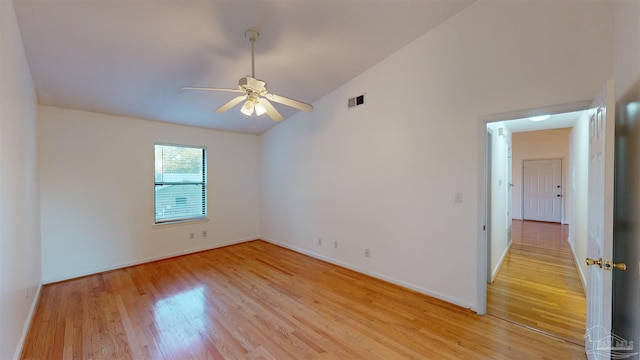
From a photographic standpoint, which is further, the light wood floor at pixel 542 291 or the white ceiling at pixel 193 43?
the light wood floor at pixel 542 291

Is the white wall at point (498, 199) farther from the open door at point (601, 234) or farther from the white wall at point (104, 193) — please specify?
the white wall at point (104, 193)

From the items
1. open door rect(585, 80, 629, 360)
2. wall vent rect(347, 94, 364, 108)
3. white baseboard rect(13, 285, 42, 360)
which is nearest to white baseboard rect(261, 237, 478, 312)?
open door rect(585, 80, 629, 360)

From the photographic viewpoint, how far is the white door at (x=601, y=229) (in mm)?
1493

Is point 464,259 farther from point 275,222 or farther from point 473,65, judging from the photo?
point 275,222

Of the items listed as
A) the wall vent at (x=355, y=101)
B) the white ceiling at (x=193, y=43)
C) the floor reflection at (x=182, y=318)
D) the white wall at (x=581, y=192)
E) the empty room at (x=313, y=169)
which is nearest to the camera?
the empty room at (x=313, y=169)

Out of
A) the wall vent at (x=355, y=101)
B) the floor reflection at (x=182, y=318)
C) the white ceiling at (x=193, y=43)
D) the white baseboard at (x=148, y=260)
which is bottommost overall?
the floor reflection at (x=182, y=318)

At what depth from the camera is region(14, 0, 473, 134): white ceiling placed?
7.21 feet

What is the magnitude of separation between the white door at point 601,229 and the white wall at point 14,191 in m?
3.77

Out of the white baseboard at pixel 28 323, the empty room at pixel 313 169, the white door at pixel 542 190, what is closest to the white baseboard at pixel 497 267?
the empty room at pixel 313 169

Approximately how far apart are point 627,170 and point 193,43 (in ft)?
12.4

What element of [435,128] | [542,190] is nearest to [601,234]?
[435,128]

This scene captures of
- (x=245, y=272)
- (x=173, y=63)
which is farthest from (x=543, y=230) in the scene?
(x=173, y=63)

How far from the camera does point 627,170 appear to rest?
177 centimetres

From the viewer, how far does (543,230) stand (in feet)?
21.7
